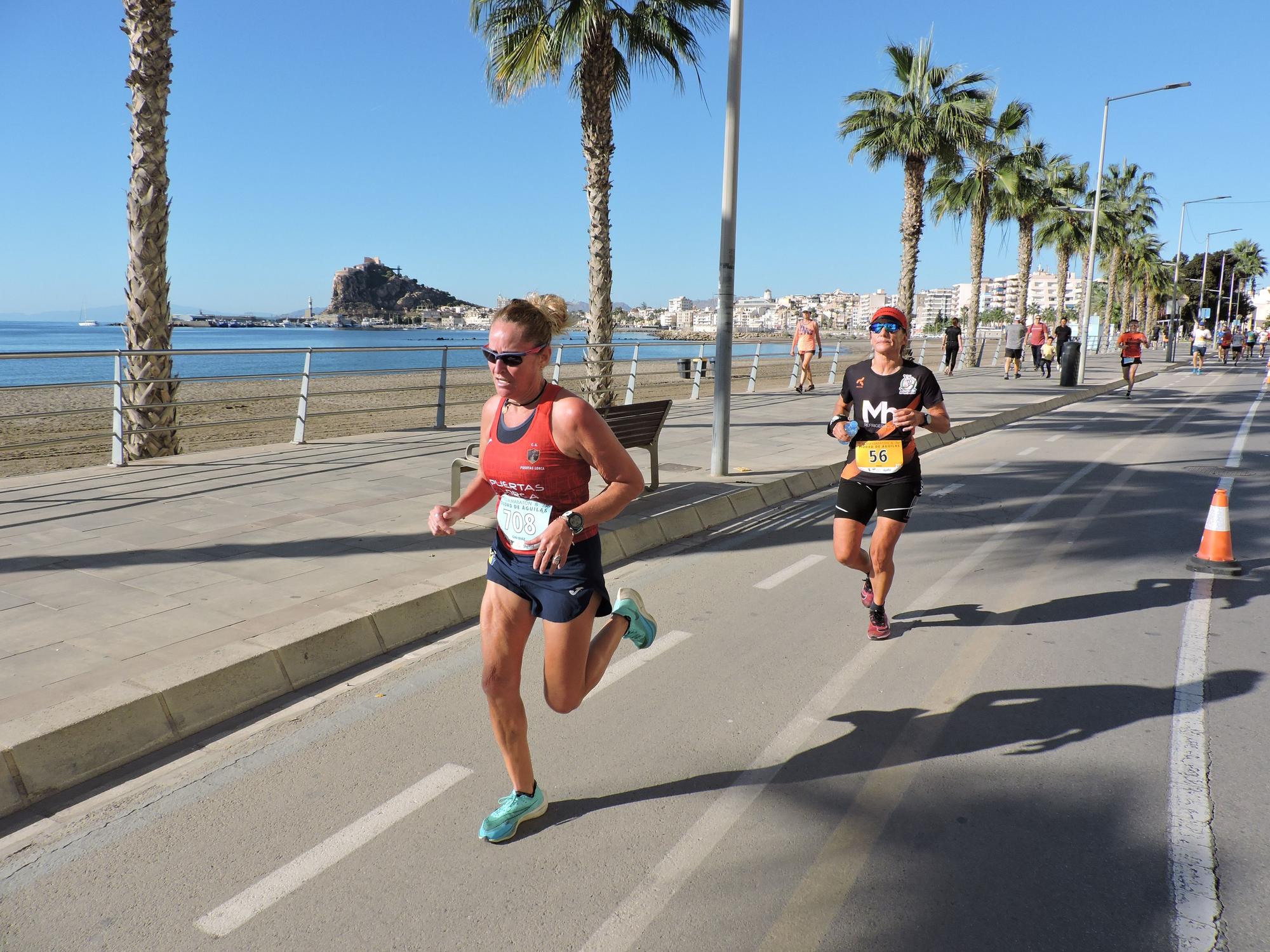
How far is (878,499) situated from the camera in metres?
5.10

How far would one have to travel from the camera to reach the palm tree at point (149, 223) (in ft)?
33.9

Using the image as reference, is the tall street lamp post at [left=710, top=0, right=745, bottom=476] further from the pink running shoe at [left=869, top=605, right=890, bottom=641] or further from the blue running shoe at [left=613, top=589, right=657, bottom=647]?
the blue running shoe at [left=613, top=589, right=657, bottom=647]

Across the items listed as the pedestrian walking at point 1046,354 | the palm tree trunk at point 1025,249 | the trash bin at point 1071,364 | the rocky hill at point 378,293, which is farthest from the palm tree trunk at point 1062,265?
the rocky hill at point 378,293

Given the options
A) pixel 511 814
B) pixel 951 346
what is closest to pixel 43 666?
pixel 511 814

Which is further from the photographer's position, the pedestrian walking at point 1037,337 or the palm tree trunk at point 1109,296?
the palm tree trunk at point 1109,296

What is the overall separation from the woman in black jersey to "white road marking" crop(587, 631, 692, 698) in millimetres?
1014

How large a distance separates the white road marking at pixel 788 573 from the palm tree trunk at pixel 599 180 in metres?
7.56

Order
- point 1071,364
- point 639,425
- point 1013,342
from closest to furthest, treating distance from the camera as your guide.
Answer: point 639,425 → point 1071,364 → point 1013,342

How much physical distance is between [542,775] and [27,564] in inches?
157

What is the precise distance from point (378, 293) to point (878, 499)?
169498 mm

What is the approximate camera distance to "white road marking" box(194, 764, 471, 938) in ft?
8.71

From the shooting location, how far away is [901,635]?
520cm

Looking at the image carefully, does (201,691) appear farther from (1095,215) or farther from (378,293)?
(378,293)

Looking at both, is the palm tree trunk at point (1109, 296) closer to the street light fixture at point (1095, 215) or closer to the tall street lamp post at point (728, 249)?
the street light fixture at point (1095, 215)
